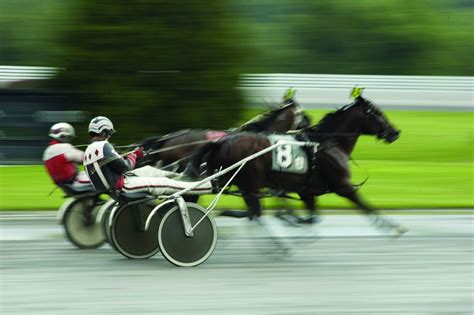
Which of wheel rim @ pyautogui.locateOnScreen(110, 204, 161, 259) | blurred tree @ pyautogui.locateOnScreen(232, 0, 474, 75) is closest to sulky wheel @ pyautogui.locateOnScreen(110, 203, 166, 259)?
wheel rim @ pyautogui.locateOnScreen(110, 204, 161, 259)

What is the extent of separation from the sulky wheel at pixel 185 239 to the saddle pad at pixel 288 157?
1122mm

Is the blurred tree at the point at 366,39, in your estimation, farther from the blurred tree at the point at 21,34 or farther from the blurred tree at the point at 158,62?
the blurred tree at the point at 158,62

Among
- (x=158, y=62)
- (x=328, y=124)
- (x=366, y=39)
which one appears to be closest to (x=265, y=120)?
(x=328, y=124)

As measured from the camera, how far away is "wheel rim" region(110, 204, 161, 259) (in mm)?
9820

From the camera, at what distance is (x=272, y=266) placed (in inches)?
372

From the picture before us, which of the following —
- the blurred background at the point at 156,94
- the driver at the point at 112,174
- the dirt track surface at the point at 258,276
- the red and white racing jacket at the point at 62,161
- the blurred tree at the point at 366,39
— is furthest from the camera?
the blurred tree at the point at 366,39

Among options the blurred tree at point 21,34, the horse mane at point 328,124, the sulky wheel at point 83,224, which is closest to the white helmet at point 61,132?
the sulky wheel at point 83,224

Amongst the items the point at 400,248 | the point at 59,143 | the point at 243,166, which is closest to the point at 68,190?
the point at 59,143

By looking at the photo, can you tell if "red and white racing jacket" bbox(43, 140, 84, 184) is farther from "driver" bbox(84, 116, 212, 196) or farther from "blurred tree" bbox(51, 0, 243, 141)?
"blurred tree" bbox(51, 0, 243, 141)

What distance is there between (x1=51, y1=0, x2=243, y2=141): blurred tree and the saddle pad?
7.19m

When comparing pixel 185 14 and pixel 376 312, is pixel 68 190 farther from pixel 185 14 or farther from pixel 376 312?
pixel 185 14

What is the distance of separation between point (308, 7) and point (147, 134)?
74.0ft

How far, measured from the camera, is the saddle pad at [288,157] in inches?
398

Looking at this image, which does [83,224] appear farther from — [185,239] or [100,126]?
[185,239]
